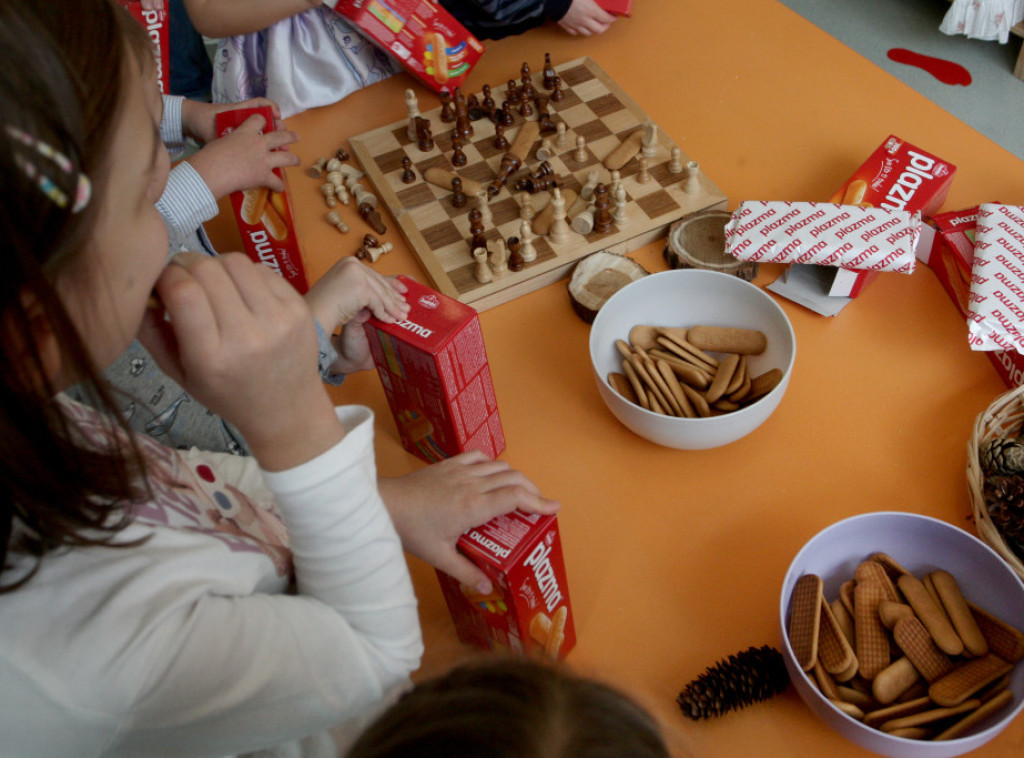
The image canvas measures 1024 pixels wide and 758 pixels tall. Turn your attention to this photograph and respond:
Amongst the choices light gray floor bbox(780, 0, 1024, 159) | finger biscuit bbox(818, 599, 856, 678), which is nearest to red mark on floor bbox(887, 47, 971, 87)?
light gray floor bbox(780, 0, 1024, 159)

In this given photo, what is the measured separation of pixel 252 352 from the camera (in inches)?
21.2

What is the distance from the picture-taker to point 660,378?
0.83 m

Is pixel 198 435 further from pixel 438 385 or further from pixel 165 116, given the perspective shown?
pixel 165 116

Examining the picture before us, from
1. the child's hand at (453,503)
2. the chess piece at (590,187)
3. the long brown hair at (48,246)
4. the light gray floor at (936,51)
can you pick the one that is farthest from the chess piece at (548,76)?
the light gray floor at (936,51)

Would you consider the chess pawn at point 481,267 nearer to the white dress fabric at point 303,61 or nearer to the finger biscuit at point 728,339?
the finger biscuit at point 728,339

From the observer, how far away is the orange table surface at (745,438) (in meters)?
0.71

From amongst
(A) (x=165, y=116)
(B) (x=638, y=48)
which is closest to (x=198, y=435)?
(A) (x=165, y=116)

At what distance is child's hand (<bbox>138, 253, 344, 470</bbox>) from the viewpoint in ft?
1.73

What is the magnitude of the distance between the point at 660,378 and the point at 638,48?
A: 2.53 feet

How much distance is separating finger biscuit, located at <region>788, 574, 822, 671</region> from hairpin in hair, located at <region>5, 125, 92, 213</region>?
594mm

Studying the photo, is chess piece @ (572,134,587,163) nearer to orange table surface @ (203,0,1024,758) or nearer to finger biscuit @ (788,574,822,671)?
orange table surface @ (203,0,1024,758)

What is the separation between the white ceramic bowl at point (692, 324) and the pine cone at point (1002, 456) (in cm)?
19

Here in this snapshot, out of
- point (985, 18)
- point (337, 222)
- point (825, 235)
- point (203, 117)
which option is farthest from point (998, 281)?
point (985, 18)

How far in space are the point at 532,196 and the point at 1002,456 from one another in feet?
2.13
